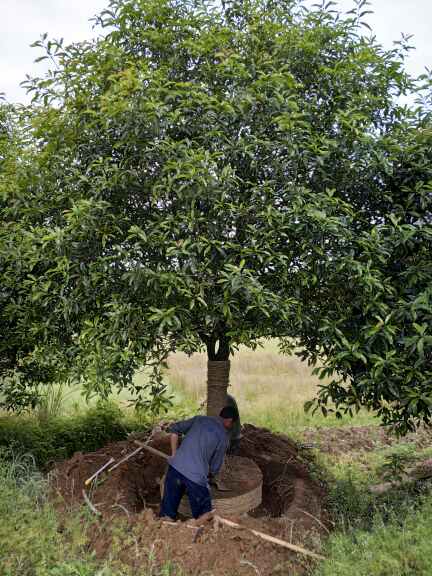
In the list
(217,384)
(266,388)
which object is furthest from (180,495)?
(266,388)

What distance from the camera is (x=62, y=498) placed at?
215 inches

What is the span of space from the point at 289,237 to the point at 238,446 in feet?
12.6

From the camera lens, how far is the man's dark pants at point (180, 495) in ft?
18.4

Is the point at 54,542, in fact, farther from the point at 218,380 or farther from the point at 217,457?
the point at 218,380

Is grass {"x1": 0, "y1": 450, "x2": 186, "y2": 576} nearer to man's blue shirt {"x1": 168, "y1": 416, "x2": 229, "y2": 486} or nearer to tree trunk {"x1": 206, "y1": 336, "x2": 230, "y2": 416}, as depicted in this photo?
man's blue shirt {"x1": 168, "y1": 416, "x2": 229, "y2": 486}

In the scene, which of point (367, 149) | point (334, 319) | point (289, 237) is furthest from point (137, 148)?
point (334, 319)

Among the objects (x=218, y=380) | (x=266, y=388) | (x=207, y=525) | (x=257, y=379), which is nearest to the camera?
(x=207, y=525)

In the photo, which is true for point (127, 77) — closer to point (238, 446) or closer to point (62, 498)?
point (62, 498)

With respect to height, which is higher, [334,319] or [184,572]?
[334,319]

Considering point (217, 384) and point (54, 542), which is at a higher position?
point (217, 384)

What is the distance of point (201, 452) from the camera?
5.60 meters

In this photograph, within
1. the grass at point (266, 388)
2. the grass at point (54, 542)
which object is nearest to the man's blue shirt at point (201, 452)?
the grass at point (54, 542)

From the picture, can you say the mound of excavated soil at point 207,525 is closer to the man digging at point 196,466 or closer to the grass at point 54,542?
the grass at point 54,542

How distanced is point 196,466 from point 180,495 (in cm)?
50
